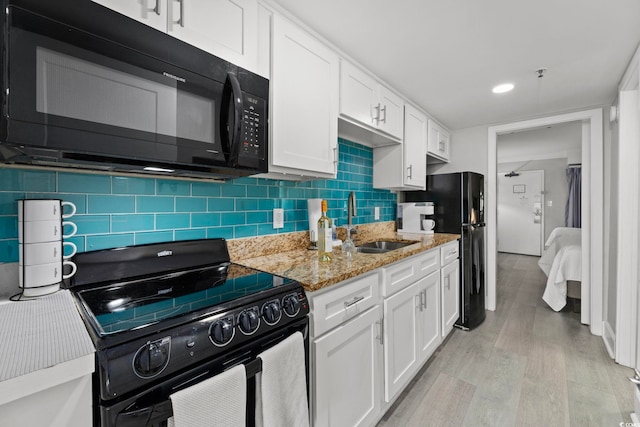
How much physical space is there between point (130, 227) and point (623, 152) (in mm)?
3184

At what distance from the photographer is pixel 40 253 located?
87cm

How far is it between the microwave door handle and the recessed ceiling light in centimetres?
213

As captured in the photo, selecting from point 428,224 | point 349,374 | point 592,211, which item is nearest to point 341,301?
point 349,374

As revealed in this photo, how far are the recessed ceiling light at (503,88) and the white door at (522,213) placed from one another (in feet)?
16.7

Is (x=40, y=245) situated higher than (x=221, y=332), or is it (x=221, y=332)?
(x=40, y=245)

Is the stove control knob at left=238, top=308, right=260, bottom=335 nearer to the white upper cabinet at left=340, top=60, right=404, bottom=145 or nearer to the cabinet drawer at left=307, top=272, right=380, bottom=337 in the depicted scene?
the cabinet drawer at left=307, top=272, right=380, bottom=337

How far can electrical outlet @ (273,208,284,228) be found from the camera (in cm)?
172

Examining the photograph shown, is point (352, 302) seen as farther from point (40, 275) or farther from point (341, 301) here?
point (40, 275)

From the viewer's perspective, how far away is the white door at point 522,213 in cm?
627

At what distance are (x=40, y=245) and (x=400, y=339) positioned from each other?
1677 millimetres

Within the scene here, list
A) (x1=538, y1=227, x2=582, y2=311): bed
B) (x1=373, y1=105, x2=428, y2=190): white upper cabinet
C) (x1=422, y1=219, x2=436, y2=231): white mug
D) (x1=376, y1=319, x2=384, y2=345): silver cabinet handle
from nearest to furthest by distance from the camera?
(x1=376, y1=319, x2=384, y2=345): silver cabinet handle < (x1=373, y1=105, x2=428, y2=190): white upper cabinet < (x1=422, y1=219, x2=436, y2=231): white mug < (x1=538, y1=227, x2=582, y2=311): bed

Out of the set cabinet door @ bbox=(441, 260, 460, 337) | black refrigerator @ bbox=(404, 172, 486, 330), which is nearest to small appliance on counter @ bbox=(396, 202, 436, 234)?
black refrigerator @ bbox=(404, 172, 486, 330)

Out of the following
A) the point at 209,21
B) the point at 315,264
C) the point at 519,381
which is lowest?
the point at 519,381

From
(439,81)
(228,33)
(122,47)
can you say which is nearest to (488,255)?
(439,81)
